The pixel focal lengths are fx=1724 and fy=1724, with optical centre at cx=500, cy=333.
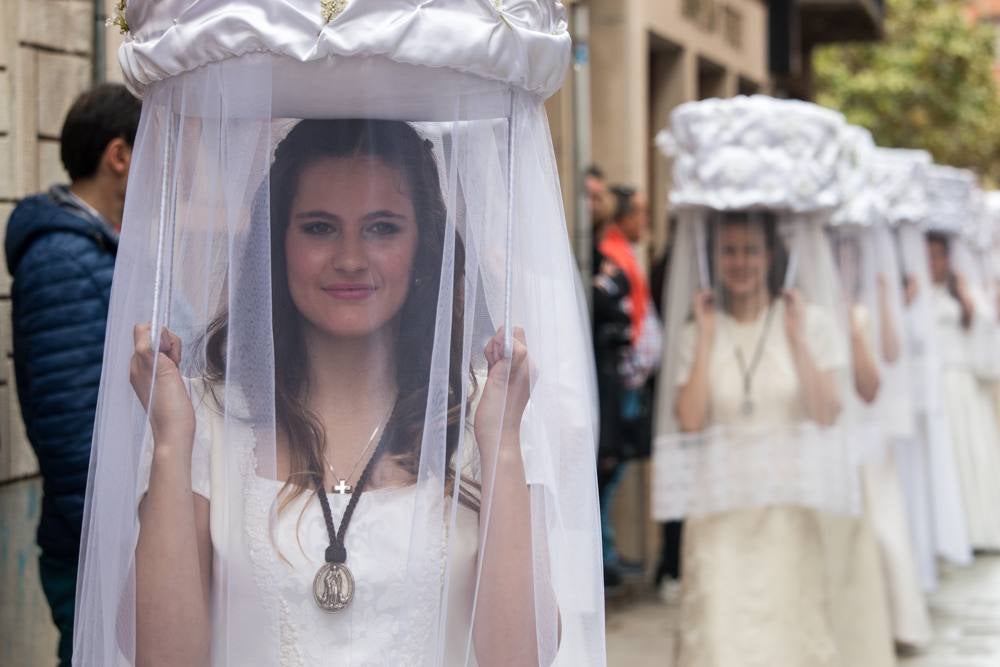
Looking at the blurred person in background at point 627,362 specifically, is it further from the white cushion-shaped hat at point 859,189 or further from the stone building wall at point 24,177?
the stone building wall at point 24,177

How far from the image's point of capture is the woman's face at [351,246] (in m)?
3.20

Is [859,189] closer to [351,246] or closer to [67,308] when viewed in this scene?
[67,308]

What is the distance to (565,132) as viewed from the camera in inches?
413

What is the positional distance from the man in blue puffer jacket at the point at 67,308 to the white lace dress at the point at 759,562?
3086 mm

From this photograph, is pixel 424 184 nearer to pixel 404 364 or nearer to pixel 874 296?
pixel 404 364

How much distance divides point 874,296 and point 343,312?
664 cm

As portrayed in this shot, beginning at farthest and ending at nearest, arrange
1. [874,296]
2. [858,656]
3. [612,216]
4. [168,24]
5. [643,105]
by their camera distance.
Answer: [643,105], [612,216], [874,296], [858,656], [168,24]

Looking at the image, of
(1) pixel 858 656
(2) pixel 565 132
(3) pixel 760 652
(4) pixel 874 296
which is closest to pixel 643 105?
(2) pixel 565 132

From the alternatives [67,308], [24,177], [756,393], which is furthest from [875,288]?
[67,308]

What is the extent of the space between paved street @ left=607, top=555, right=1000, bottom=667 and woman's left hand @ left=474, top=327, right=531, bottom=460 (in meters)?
4.83

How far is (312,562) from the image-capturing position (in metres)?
3.12

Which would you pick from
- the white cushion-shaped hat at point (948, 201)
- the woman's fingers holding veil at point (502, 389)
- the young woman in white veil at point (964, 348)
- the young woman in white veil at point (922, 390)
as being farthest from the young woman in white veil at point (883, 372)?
the woman's fingers holding veil at point (502, 389)

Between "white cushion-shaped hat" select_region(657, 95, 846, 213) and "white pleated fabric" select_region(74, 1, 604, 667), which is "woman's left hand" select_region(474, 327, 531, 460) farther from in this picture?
"white cushion-shaped hat" select_region(657, 95, 846, 213)

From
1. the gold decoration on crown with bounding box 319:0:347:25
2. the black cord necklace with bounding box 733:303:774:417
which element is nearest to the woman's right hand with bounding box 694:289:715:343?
the black cord necklace with bounding box 733:303:774:417
